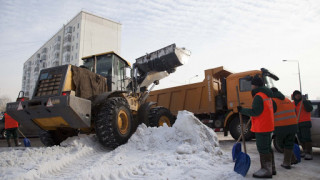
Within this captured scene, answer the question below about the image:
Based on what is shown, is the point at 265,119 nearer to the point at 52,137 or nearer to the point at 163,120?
the point at 163,120

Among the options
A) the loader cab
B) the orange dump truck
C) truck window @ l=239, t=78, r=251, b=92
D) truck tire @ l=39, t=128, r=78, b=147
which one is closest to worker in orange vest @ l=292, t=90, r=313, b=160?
the orange dump truck

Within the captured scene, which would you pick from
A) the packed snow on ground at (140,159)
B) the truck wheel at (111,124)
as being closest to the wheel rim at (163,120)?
the packed snow on ground at (140,159)

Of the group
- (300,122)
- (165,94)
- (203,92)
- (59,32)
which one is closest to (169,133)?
(300,122)

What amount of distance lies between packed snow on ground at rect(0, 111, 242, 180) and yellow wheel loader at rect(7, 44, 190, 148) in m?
0.47

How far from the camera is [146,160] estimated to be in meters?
4.43

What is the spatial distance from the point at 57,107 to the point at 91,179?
2.09m

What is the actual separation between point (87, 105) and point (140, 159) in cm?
178

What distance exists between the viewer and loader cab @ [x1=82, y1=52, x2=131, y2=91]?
695cm

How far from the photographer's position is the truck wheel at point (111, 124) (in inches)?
216

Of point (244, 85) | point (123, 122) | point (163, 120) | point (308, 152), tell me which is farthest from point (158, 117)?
point (308, 152)

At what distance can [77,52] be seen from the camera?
42281 millimetres

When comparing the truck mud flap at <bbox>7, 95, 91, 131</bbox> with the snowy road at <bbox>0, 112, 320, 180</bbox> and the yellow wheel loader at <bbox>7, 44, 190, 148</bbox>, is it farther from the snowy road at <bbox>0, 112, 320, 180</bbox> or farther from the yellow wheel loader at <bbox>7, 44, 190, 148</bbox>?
the snowy road at <bbox>0, 112, 320, 180</bbox>

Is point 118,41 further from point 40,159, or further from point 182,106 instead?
point 40,159

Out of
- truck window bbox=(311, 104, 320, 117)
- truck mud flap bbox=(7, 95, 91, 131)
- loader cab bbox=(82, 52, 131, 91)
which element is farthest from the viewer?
loader cab bbox=(82, 52, 131, 91)
